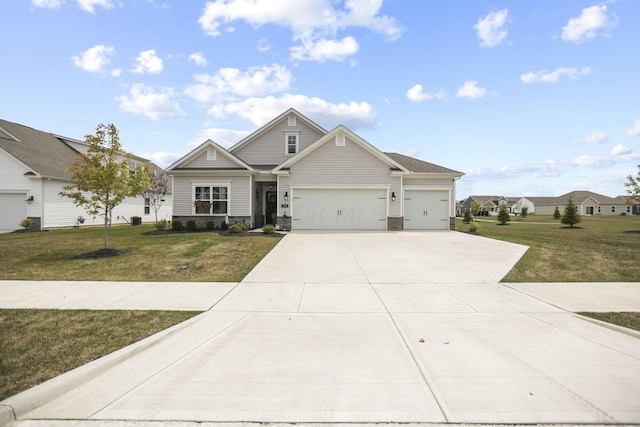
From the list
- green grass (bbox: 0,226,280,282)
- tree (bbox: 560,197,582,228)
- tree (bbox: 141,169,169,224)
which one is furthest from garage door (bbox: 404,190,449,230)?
tree (bbox: 141,169,169,224)

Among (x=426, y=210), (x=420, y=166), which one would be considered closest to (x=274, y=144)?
(x=420, y=166)

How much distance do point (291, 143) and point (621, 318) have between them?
19.3 metres

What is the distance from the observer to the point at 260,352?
4.05 meters

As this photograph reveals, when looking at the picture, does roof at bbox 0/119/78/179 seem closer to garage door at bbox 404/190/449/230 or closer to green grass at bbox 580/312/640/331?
garage door at bbox 404/190/449/230

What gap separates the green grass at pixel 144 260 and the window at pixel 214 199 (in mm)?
5379

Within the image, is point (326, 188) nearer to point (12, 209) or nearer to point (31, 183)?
point (31, 183)

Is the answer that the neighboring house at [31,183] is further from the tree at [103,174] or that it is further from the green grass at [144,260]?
the tree at [103,174]

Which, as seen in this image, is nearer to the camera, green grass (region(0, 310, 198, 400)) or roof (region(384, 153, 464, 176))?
green grass (region(0, 310, 198, 400))

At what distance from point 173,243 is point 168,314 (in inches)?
341

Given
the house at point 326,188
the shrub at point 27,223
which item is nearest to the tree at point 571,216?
the house at point 326,188

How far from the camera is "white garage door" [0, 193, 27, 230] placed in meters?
19.9

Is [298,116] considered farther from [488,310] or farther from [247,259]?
[488,310]

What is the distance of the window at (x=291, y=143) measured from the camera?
21.8m

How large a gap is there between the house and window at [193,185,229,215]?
58 mm
